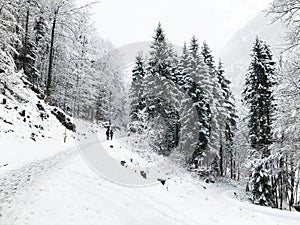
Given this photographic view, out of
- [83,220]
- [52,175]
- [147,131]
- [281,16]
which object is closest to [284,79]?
[281,16]

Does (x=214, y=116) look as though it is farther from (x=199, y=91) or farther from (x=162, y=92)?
(x=162, y=92)

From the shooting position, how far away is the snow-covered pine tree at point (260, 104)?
72.5ft

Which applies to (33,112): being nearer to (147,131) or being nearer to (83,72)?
(147,131)

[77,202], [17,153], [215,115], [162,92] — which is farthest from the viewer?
Result: [215,115]

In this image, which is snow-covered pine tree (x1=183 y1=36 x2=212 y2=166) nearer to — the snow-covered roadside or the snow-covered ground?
the snow-covered ground

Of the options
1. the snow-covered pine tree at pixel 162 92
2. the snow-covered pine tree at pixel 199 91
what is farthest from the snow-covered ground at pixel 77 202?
the snow-covered pine tree at pixel 162 92

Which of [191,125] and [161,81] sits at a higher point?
[161,81]

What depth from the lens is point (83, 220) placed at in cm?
604

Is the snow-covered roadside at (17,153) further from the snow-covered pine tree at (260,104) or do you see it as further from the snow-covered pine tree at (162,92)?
the snow-covered pine tree at (260,104)

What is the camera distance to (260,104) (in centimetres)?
2405

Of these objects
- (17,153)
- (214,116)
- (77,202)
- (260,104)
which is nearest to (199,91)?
(214,116)

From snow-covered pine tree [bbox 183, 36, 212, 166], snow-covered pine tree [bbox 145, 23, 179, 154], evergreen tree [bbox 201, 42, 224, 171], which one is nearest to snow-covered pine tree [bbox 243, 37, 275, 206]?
snow-covered pine tree [bbox 183, 36, 212, 166]

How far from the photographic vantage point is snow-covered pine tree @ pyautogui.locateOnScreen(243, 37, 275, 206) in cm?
2209

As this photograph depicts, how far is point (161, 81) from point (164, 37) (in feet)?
19.2
